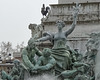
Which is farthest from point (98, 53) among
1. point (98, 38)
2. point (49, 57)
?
point (49, 57)

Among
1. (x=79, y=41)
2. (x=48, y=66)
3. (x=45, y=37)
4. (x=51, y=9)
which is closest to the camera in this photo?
(x=48, y=66)

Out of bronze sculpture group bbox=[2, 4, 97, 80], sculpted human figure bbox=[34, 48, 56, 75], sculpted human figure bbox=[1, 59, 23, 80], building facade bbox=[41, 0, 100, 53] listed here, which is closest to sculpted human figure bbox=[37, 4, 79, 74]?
bronze sculpture group bbox=[2, 4, 97, 80]

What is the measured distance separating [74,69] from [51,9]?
844 cm

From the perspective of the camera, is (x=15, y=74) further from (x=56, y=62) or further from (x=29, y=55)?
(x=56, y=62)

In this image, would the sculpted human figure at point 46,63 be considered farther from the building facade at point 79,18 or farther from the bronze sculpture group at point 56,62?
the building facade at point 79,18

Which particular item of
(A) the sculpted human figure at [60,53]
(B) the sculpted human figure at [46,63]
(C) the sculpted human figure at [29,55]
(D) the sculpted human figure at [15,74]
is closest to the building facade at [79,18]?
(A) the sculpted human figure at [60,53]

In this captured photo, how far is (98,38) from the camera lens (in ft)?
39.1

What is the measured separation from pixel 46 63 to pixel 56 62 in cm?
52

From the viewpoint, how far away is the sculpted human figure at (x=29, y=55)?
37.3ft

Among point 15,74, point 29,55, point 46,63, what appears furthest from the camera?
point 15,74

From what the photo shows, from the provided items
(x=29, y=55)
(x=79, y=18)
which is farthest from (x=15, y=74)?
(x=79, y=18)

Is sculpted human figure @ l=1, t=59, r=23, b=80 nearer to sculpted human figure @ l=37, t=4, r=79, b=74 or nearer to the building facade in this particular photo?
sculpted human figure @ l=37, t=4, r=79, b=74

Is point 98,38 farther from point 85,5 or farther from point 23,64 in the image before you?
point 85,5

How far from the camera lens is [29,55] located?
38.7 ft
